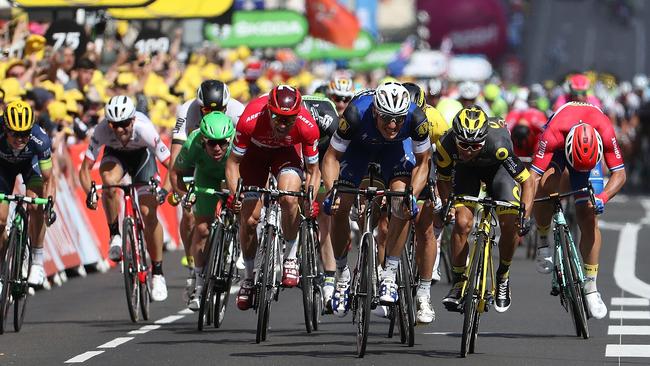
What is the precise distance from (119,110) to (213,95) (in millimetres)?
792

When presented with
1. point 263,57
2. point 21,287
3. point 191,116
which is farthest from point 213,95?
point 263,57

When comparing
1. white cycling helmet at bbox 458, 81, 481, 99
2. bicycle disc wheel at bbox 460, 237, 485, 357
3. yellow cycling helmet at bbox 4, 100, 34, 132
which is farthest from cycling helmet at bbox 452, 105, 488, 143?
white cycling helmet at bbox 458, 81, 481, 99

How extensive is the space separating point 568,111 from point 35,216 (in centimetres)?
429

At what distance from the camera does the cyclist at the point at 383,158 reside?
44.2ft

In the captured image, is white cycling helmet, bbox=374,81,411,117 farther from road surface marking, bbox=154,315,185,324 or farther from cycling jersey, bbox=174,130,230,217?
road surface marking, bbox=154,315,185,324

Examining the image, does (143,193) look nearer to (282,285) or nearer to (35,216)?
(35,216)

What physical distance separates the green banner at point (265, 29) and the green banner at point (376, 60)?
2265cm

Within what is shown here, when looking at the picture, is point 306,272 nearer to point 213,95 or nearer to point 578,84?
point 213,95

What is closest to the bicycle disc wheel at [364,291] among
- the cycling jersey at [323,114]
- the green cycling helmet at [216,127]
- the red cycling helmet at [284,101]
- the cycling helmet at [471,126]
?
the cycling helmet at [471,126]

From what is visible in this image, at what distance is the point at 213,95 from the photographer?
16.2 m

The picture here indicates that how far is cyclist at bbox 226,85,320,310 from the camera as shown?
14.1m

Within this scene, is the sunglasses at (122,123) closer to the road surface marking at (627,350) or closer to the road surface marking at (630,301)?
the road surface marking at (627,350)

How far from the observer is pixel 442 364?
12898 millimetres

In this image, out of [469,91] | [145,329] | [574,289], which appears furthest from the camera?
[469,91]
